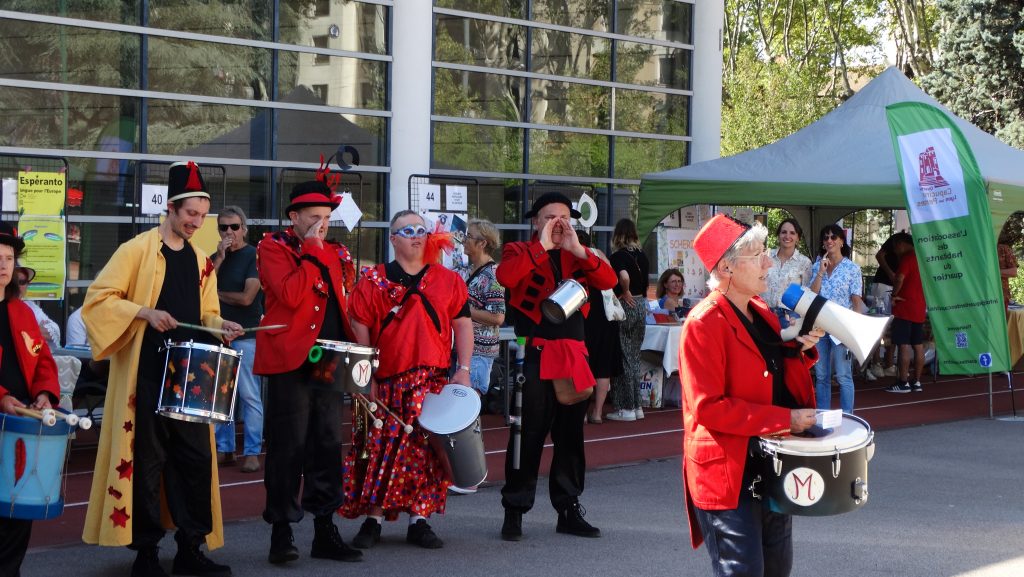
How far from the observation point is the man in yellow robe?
6.02 meters

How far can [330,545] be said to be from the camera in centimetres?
677

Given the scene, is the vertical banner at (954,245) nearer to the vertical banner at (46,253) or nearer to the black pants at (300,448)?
the black pants at (300,448)

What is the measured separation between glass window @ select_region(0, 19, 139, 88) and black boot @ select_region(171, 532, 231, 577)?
6916mm

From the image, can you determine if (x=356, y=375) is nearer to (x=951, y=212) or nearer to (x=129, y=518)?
(x=129, y=518)

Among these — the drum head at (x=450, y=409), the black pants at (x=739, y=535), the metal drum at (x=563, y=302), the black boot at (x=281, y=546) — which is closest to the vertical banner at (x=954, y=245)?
the metal drum at (x=563, y=302)

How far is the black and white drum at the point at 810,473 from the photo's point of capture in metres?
4.20

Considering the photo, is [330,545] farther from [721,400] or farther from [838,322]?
[838,322]

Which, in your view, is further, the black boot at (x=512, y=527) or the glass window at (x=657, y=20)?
the glass window at (x=657, y=20)

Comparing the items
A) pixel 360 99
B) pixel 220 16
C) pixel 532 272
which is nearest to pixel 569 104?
pixel 360 99

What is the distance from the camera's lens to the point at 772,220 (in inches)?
1432

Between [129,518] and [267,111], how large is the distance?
26.9ft

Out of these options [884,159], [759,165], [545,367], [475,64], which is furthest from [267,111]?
[545,367]

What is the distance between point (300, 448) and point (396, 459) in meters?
0.54

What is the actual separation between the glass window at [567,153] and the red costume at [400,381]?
30.4 ft
